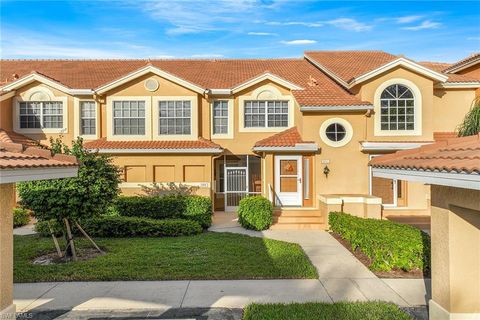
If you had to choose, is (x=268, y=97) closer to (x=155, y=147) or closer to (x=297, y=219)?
(x=155, y=147)

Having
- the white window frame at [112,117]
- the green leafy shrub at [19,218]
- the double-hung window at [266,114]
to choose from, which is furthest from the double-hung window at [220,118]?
the green leafy shrub at [19,218]

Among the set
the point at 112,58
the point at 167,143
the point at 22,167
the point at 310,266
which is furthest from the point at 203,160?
the point at 22,167

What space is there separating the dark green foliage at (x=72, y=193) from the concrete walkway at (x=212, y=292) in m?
2.30

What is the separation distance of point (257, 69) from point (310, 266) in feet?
52.9

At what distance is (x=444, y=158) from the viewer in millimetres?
5242

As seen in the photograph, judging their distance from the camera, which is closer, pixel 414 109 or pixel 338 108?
pixel 338 108

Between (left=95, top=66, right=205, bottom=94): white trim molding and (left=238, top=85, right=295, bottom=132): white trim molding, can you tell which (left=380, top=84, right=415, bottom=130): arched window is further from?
(left=95, top=66, right=205, bottom=94): white trim molding

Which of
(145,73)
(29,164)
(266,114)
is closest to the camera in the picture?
(29,164)

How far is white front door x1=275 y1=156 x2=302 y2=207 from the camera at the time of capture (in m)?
17.6

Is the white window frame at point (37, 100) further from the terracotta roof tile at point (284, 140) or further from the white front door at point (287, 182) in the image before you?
the white front door at point (287, 182)

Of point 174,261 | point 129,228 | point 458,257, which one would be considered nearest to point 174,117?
point 129,228

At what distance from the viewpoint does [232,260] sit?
398 inches

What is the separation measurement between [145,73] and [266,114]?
689 centimetres

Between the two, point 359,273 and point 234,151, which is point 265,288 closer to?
point 359,273
